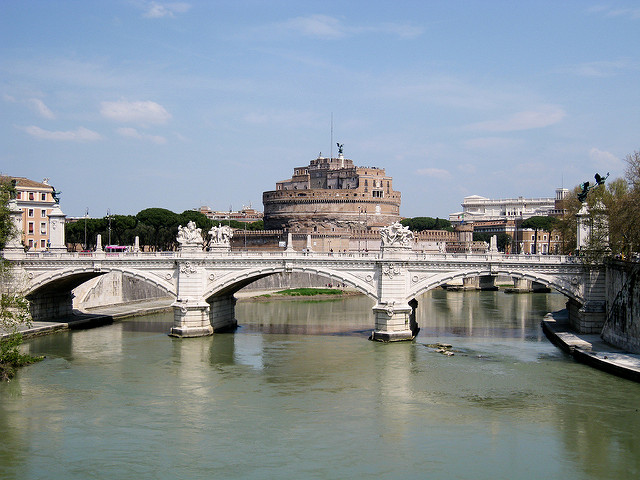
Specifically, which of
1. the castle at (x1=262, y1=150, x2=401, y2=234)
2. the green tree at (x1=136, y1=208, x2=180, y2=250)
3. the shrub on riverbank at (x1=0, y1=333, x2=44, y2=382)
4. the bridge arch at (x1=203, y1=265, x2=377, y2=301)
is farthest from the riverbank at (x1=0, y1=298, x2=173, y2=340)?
the castle at (x1=262, y1=150, x2=401, y2=234)

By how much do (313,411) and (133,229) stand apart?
177 feet

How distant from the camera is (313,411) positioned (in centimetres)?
2581

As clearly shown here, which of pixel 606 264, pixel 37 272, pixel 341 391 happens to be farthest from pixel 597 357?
pixel 37 272

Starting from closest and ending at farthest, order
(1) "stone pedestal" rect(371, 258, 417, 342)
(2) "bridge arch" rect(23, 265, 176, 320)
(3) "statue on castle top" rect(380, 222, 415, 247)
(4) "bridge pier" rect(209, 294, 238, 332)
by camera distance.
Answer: (1) "stone pedestal" rect(371, 258, 417, 342) < (3) "statue on castle top" rect(380, 222, 415, 247) < (2) "bridge arch" rect(23, 265, 176, 320) < (4) "bridge pier" rect(209, 294, 238, 332)

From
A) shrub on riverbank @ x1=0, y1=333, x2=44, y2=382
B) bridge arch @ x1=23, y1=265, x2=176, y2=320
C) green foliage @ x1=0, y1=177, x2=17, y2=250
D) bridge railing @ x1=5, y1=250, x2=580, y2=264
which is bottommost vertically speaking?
shrub on riverbank @ x1=0, y1=333, x2=44, y2=382

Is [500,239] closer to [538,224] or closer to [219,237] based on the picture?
[538,224]

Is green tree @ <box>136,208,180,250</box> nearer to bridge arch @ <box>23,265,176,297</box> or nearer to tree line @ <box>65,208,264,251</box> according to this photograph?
tree line @ <box>65,208,264,251</box>

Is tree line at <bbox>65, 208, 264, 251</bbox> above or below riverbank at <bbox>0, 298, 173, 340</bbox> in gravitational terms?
above

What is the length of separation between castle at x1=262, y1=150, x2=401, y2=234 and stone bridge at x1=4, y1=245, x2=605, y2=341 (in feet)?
184

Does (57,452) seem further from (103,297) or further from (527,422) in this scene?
(103,297)

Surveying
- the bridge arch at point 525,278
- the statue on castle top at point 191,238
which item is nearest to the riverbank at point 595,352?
the bridge arch at point 525,278

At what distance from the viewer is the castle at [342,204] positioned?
101 m

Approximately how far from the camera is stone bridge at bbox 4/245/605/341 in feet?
119

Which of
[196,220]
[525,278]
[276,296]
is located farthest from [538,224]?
[525,278]
